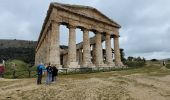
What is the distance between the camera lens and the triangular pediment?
1892 inches

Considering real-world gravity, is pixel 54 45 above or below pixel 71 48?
above

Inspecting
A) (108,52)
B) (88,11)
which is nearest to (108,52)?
(108,52)

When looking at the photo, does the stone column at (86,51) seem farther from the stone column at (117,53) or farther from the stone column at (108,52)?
the stone column at (117,53)

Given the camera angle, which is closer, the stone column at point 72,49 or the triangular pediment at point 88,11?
the stone column at point 72,49

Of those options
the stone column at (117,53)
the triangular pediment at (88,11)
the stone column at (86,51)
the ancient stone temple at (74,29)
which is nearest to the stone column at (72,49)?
the ancient stone temple at (74,29)

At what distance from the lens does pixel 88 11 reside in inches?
2094

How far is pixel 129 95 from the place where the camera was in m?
21.3

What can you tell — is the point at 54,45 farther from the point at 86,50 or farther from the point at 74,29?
the point at 86,50

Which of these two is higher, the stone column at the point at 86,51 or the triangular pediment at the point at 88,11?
the triangular pediment at the point at 88,11

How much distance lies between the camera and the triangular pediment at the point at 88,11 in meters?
48.1

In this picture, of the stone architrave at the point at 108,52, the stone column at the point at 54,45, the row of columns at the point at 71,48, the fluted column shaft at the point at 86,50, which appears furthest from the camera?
the stone architrave at the point at 108,52

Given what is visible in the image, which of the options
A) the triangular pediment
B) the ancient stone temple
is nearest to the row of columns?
the ancient stone temple

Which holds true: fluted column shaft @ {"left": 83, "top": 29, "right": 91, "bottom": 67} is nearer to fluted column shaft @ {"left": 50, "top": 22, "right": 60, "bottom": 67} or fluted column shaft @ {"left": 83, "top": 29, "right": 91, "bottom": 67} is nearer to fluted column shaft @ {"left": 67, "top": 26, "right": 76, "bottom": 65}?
fluted column shaft @ {"left": 67, "top": 26, "right": 76, "bottom": 65}

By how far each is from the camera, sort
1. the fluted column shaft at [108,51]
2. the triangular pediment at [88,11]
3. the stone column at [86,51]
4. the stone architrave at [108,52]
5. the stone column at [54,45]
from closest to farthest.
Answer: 1. the stone column at [54,45]
2. the triangular pediment at [88,11]
3. the stone column at [86,51]
4. the stone architrave at [108,52]
5. the fluted column shaft at [108,51]
